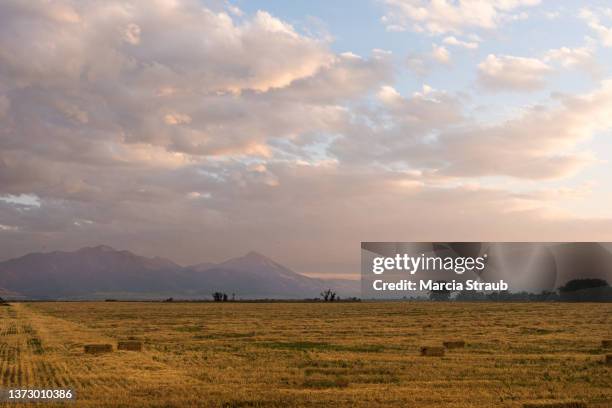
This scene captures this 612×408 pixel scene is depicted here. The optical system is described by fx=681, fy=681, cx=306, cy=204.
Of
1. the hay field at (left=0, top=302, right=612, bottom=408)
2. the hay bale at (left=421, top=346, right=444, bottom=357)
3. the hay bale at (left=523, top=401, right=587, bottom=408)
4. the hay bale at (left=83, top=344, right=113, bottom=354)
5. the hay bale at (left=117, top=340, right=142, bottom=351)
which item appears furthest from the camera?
the hay bale at (left=117, top=340, right=142, bottom=351)

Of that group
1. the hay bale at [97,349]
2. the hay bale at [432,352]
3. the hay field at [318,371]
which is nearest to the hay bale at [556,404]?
the hay field at [318,371]

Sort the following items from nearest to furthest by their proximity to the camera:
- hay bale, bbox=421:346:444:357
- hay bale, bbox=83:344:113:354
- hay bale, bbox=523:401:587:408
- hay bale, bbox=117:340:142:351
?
1. hay bale, bbox=523:401:587:408
2. hay bale, bbox=421:346:444:357
3. hay bale, bbox=83:344:113:354
4. hay bale, bbox=117:340:142:351

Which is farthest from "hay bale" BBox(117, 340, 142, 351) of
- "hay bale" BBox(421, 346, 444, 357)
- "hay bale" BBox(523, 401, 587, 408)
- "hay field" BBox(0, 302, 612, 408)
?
"hay bale" BBox(523, 401, 587, 408)

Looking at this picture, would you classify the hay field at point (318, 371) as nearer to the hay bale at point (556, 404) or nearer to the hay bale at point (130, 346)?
the hay bale at point (556, 404)

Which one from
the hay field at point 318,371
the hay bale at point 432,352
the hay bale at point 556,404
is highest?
the hay bale at point 432,352

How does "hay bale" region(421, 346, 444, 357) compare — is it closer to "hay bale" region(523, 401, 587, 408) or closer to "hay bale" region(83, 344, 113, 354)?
"hay bale" region(523, 401, 587, 408)

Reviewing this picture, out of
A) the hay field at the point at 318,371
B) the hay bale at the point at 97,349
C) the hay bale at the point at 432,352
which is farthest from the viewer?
the hay bale at the point at 97,349

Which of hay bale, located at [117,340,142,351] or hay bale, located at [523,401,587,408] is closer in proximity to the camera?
hay bale, located at [523,401,587,408]

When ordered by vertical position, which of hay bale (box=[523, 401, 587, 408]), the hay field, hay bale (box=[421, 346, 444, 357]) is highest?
hay bale (box=[421, 346, 444, 357])

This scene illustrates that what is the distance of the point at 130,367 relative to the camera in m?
27.6

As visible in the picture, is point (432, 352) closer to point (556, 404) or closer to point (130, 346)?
point (556, 404)

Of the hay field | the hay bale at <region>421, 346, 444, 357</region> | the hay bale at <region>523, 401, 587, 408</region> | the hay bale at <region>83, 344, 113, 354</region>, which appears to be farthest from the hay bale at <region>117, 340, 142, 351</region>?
the hay bale at <region>523, 401, 587, 408</region>

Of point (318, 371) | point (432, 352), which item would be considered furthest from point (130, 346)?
point (432, 352)

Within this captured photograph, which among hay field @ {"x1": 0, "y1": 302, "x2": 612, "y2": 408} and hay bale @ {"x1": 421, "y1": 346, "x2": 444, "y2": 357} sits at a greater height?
hay bale @ {"x1": 421, "y1": 346, "x2": 444, "y2": 357}
